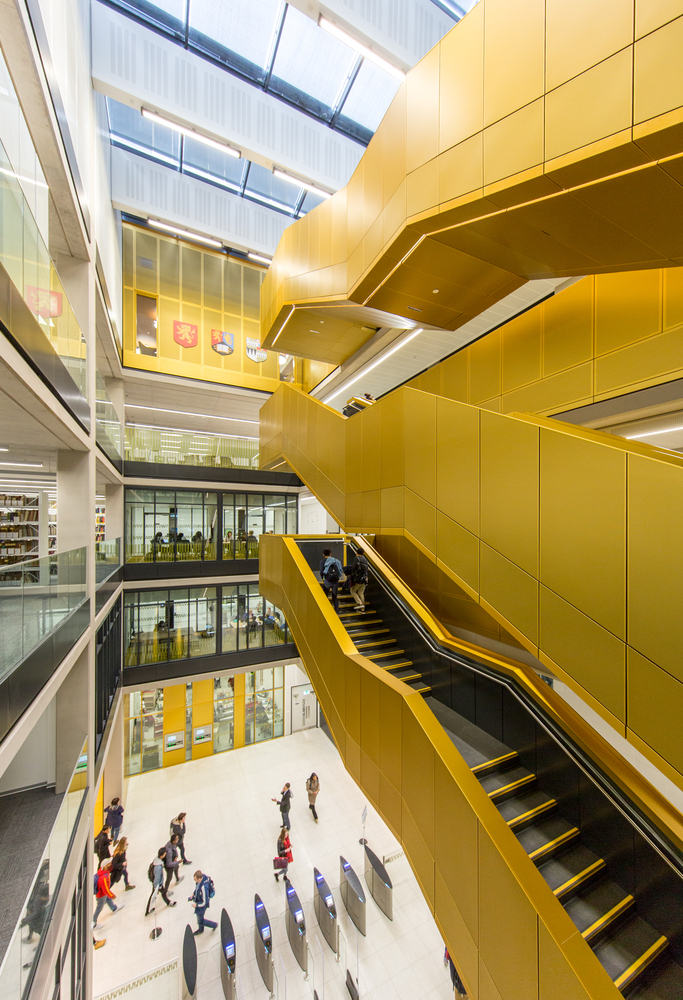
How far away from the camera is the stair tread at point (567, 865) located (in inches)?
174

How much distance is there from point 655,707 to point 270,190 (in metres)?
19.3

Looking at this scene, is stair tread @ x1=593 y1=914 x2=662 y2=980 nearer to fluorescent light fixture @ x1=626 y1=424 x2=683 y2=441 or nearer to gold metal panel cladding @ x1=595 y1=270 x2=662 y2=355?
fluorescent light fixture @ x1=626 y1=424 x2=683 y2=441

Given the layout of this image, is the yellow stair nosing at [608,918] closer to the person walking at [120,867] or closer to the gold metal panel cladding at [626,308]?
the gold metal panel cladding at [626,308]

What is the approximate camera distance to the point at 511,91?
4.49 metres

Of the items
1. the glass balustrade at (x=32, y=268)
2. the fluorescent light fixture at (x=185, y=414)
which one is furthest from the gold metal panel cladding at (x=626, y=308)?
the fluorescent light fixture at (x=185, y=414)

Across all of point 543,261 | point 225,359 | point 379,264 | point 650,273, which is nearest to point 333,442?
point 379,264

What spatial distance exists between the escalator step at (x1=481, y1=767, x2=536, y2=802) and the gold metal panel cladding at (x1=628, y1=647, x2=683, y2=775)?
224 centimetres

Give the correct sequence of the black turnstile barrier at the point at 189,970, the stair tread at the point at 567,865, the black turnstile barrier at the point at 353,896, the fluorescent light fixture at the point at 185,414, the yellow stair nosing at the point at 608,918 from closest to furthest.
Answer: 1. the yellow stair nosing at the point at 608,918
2. the stair tread at the point at 567,865
3. the black turnstile barrier at the point at 189,970
4. the black turnstile barrier at the point at 353,896
5. the fluorescent light fixture at the point at 185,414

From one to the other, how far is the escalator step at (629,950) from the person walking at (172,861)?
33.2 feet

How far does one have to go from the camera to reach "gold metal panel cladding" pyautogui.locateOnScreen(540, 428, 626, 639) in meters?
3.88

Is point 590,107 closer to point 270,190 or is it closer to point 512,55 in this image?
point 512,55

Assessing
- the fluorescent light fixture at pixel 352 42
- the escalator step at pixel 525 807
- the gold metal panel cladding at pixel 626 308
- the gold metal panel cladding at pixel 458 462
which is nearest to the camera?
the escalator step at pixel 525 807

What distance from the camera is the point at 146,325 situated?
674 inches

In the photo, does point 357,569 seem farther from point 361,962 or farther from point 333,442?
point 361,962
